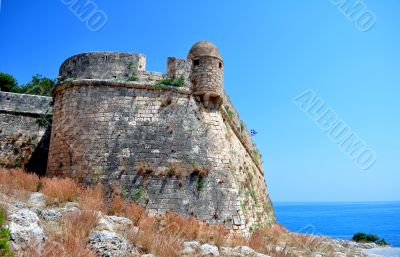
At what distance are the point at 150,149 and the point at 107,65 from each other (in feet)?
10.6

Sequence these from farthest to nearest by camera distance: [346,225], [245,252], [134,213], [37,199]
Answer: [346,225] < [134,213] < [37,199] < [245,252]

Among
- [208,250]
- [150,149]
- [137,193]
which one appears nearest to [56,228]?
[208,250]

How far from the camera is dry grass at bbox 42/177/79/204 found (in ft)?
27.2

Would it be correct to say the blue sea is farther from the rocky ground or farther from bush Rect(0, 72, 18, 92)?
bush Rect(0, 72, 18, 92)

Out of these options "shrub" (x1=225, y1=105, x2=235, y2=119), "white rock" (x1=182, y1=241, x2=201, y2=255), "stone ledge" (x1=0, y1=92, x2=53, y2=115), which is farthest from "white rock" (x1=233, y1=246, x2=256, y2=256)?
"stone ledge" (x1=0, y1=92, x2=53, y2=115)

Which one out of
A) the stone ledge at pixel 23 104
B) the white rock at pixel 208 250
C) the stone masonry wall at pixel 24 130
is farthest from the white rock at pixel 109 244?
the stone ledge at pixel 23 104

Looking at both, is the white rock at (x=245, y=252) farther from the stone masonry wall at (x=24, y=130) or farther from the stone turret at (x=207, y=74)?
the stone masonry wall at (x=24, y=130)

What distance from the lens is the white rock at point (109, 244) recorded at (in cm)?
603

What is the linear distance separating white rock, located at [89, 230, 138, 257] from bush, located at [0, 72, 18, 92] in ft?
73.0

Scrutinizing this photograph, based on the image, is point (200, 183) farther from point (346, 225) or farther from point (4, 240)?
point (346, 225)

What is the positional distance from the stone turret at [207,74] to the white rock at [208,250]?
5.17 meters

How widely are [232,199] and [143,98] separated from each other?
4.38 meters

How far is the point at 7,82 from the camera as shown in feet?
82.1

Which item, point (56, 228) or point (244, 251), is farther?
point (244, 251)
